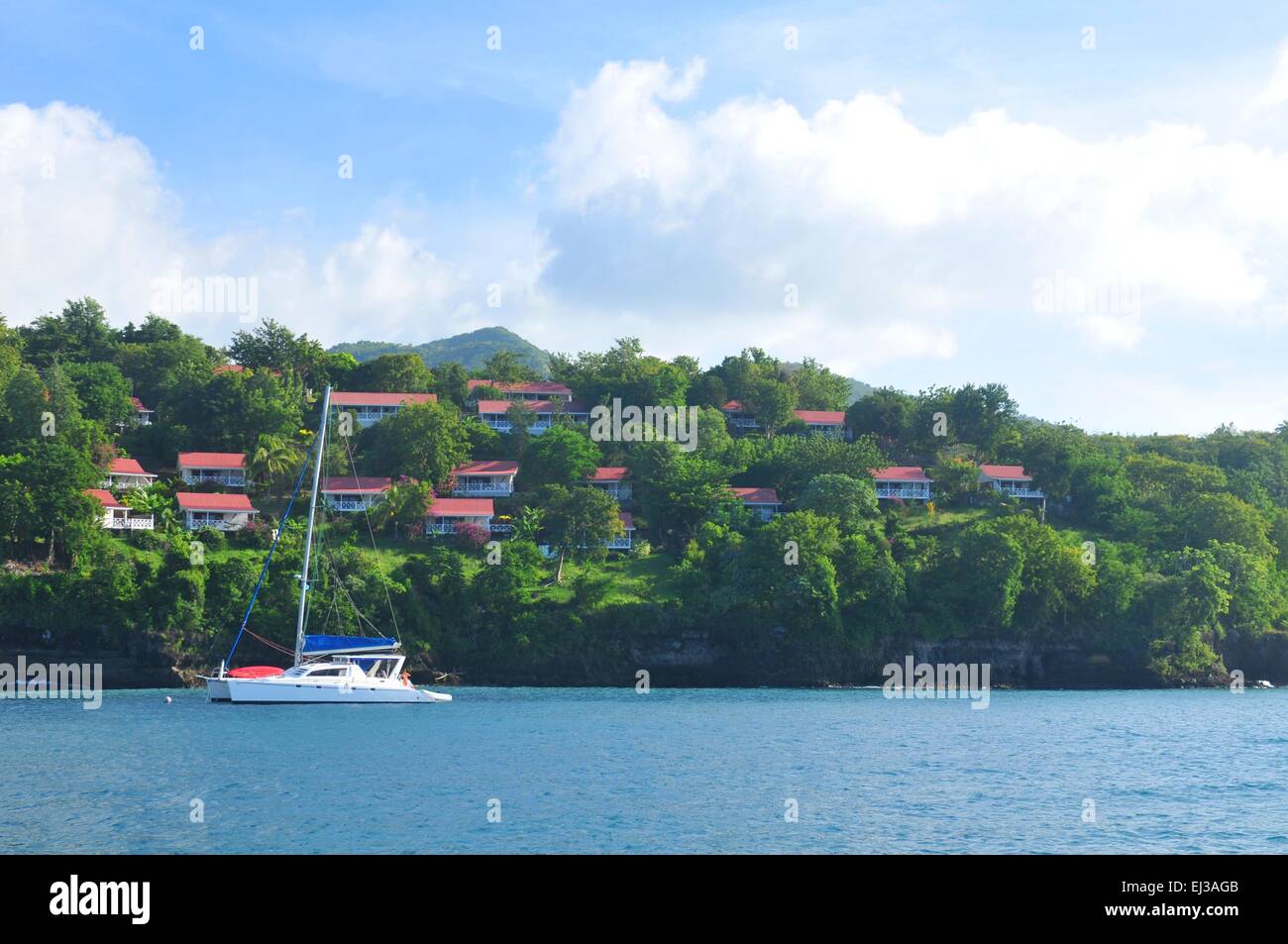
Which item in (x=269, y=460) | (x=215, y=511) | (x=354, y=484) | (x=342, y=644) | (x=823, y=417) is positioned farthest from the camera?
(x=823, y=417)

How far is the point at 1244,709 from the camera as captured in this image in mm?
57562

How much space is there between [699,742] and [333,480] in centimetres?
5162

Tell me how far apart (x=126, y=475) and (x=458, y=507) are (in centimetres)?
2328

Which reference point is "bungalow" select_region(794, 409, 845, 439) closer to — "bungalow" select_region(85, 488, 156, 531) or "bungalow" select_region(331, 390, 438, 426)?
"bungalow" select_region(331, 390, 438, 426)

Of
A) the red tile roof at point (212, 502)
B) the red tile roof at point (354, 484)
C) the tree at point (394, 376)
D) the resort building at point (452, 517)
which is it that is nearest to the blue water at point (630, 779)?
the red tile roof at point (212, 502)

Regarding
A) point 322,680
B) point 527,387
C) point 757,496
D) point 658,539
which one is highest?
point 527,387

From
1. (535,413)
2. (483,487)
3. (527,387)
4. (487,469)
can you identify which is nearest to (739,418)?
(535,413)

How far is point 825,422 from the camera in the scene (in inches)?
4306

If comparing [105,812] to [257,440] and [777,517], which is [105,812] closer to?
[777,517]

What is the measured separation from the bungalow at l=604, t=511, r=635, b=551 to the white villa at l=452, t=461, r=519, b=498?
33.5ft

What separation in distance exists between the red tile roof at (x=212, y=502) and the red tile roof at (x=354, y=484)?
576cm

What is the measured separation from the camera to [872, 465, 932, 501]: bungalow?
9312 cm

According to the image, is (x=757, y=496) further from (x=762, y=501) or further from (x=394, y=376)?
(x=394, y=376)

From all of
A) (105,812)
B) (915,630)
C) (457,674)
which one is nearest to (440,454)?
(457,674)
